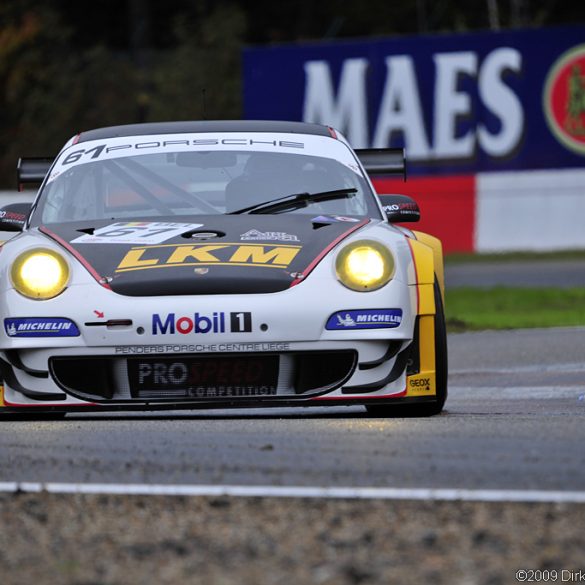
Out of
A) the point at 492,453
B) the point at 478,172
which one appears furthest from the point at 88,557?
the point at 478,172

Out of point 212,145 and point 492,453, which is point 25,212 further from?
point 492,453

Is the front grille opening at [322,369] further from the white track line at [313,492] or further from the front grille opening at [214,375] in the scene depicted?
the white track line at [313,492]

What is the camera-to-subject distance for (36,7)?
3741 centimetres

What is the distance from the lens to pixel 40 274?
654 cm

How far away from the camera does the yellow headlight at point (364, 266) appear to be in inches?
255

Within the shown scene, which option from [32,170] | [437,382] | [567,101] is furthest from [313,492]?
[567,101]

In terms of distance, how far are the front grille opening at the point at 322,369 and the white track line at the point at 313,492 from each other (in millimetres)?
1662

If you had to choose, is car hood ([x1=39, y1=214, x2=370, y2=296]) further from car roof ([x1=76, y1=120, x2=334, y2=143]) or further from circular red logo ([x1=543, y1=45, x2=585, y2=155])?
circular red logo ([x1=543, y1=45, x2=585, y2=155])

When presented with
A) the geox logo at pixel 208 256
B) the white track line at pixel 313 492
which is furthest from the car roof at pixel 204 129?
the white track line at pixel 313 492

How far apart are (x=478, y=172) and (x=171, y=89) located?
16.4 m

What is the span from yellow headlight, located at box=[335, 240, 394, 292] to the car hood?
0.31ft

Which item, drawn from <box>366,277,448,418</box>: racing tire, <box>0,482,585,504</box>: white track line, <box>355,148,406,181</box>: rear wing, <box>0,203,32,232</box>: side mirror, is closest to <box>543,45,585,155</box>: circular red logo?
<box>355,148,406,181</box>: rear wing

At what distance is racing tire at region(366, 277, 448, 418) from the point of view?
6.67 m

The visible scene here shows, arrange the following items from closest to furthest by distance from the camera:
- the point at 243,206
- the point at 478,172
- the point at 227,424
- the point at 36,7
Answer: the point at 227,424 → the point at 243,206 → the point at 478,172 → the point at 36,7
